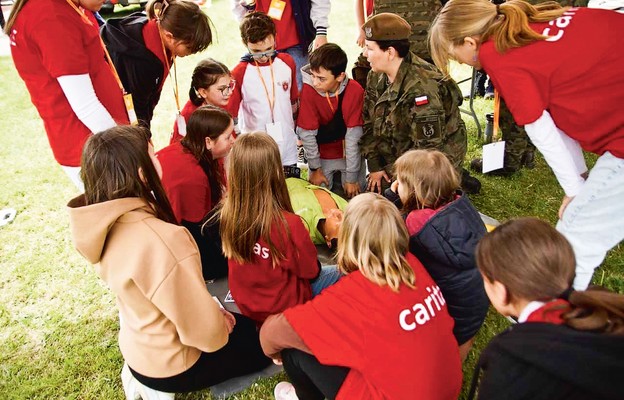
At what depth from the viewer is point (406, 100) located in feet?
9.82

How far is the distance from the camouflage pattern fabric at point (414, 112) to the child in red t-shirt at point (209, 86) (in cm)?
104

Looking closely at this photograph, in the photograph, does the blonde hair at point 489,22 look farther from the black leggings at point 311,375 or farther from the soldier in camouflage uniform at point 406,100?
the black leggings at point 311,375

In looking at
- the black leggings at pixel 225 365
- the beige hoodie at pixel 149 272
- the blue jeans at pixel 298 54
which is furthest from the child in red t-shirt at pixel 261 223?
the blue jeans at pixel 298 54

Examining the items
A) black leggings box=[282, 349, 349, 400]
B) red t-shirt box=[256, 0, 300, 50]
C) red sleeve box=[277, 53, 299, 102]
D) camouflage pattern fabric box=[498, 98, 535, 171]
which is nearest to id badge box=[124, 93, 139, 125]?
red sleeve box=[277, 53, 299, 102]

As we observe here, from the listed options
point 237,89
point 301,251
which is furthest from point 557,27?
point 237,89

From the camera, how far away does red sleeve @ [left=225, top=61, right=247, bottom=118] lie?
3467 millimetres

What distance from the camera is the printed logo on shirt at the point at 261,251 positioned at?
2.11 meters

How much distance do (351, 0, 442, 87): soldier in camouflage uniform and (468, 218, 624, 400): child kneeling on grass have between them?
299cm

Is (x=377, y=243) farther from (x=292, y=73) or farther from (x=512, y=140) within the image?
(x=512, y=140)

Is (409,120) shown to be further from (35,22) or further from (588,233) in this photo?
(35,22)

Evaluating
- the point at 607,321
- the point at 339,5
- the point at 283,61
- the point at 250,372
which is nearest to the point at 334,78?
the point at 283,61

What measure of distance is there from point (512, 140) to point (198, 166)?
8.91ft

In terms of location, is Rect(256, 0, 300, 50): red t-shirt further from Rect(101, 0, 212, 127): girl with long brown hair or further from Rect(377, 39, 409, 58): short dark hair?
Rect(377, 39, 409, 58): short dark hair

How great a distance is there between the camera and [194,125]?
2756 millimetres
